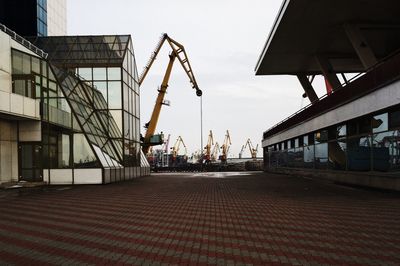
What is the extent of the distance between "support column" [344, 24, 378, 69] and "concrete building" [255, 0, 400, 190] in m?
0.06

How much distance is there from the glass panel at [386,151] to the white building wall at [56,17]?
162 ft

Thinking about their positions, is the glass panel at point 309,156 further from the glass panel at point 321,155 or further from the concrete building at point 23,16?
the concrete building at point 23,16

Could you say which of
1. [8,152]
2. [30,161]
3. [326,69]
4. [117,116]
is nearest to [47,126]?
[30,161]

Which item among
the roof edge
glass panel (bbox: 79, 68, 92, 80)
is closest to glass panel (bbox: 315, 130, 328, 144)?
the roof edge

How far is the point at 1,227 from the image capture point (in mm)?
9781

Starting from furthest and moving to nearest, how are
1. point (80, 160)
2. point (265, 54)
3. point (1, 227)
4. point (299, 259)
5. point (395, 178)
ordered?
point (265, 54) < point (80, 160) < point (395, 178) < point (1, 227) < point (299, 259)

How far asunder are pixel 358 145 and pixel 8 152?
59.6ft

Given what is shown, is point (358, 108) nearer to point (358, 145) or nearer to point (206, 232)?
point (358, 145)

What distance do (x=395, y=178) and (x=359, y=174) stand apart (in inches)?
157

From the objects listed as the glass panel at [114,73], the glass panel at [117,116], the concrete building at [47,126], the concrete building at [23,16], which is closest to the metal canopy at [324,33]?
the glass panel at [114,73]

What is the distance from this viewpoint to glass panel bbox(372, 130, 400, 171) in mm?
16000

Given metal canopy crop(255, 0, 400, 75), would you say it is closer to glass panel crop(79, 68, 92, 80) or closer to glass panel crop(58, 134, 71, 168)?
glass panel crop(79, 68, 92, 80)

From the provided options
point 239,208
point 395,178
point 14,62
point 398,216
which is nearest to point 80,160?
point 14,62

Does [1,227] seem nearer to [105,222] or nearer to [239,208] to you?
[105,222]
